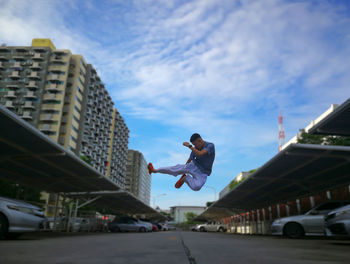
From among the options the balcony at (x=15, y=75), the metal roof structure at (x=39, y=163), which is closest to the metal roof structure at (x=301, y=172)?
the metal roof structure at (x=39, y=163)

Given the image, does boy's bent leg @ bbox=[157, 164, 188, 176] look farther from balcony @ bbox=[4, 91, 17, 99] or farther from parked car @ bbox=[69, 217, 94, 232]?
balcony @ bbox=[4, 91, 17, 99]

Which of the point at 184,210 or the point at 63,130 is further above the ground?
the point at 63,130

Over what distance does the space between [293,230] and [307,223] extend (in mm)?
740

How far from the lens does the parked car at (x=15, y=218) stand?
816 centimetres

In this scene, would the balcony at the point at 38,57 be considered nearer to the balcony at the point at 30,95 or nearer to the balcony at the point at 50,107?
the balcony at the point at 30,95

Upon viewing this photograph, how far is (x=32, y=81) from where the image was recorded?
68000mm

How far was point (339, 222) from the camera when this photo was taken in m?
8.65

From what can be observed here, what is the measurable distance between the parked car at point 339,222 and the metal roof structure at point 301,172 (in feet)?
10.5

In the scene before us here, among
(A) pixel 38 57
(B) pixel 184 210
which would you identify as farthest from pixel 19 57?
(B) pixel 184 210

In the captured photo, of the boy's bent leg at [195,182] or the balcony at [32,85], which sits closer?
the boy's bent leg at [195,182]

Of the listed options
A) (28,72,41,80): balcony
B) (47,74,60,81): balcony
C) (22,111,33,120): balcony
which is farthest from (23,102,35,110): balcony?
(47,74,60,81): balcony

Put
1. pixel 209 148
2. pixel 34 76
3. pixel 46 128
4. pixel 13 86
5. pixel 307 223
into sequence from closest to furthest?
pixel 209 148 < pixel 307 223 < pixel 46 128 < pixel 13 86 < pixel 34 76

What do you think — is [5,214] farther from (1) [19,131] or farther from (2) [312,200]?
(2) [312,200]

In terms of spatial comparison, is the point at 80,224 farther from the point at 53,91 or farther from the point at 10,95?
the point at 10,95
